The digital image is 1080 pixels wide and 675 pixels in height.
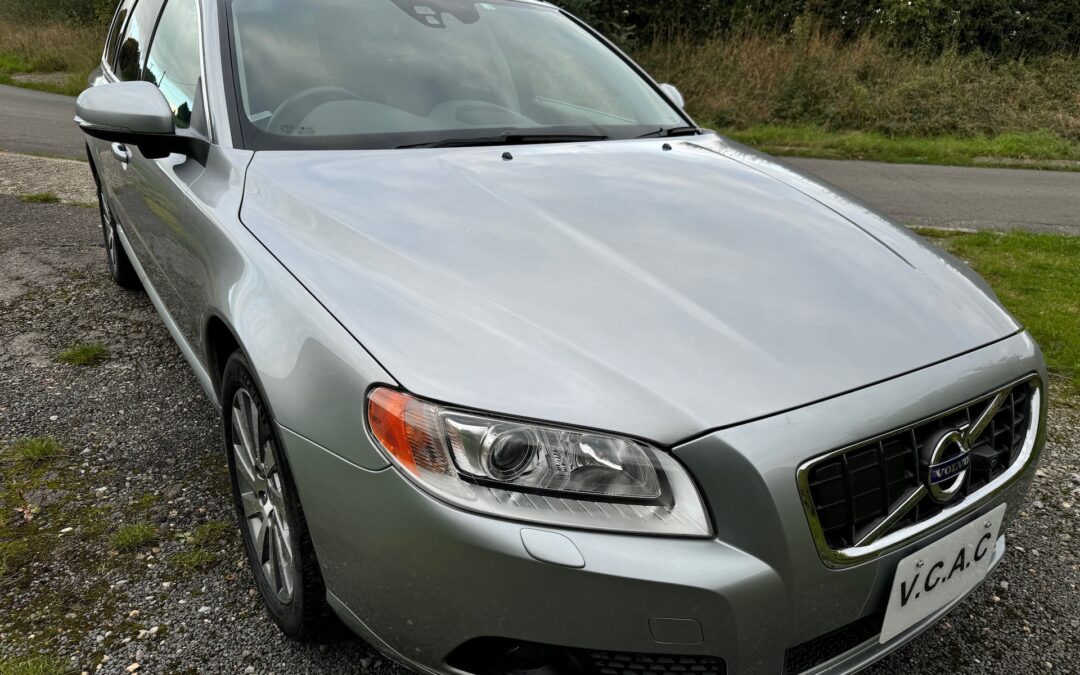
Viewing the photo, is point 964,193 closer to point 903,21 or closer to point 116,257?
point 116,257

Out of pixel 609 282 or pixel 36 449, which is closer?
pixel 609 282

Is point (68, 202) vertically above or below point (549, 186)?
below

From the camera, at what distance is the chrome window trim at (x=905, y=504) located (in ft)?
4.57

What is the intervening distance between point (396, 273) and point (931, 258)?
1.31 meters

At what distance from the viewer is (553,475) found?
1.40 meters

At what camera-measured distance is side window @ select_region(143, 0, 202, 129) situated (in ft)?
8.50

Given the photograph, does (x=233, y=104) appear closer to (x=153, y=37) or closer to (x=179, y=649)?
(x=153, y=37)

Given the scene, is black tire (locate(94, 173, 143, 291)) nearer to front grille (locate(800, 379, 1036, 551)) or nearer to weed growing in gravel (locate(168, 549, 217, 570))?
weed growing in gravel (locate(168, 549, 217, 570))

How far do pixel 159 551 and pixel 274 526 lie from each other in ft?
1.97

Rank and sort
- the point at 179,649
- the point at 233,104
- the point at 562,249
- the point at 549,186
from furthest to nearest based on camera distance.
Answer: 1. the point at 233,104
2. the point at 549,186
3. the point at 179,649
4. the point at 562,249

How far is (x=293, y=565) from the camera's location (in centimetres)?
177

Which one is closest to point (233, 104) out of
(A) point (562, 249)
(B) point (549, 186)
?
(B) point (549, 186)

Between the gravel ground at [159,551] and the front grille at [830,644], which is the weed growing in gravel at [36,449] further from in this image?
the front grille at [830,644]

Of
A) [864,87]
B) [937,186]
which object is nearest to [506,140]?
[937,186]
